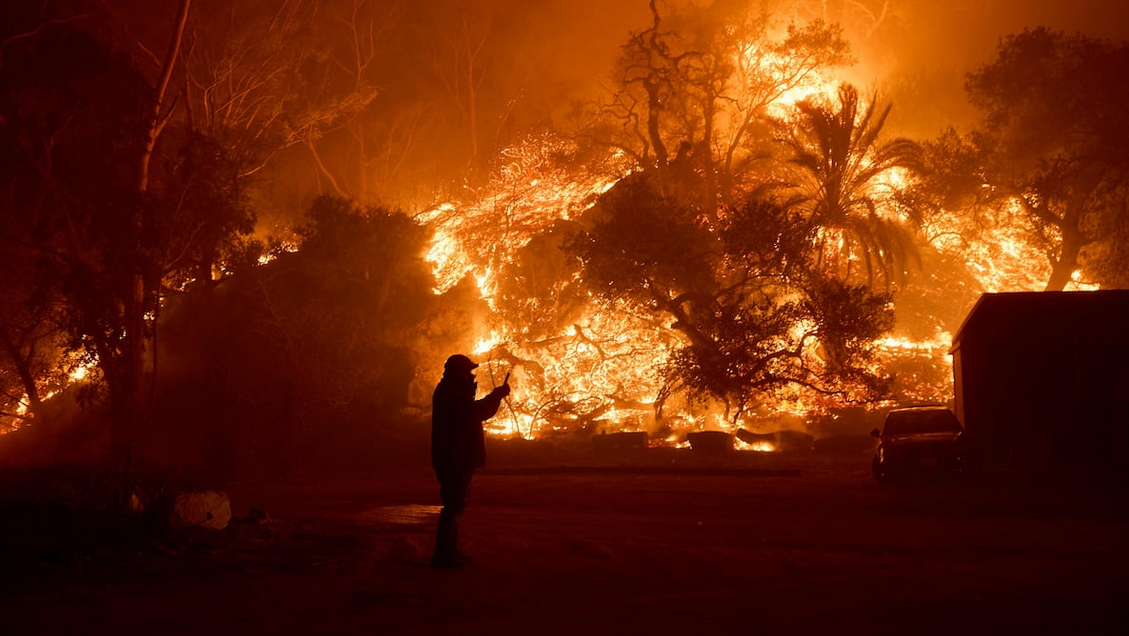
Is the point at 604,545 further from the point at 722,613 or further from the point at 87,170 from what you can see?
the point at 87,170

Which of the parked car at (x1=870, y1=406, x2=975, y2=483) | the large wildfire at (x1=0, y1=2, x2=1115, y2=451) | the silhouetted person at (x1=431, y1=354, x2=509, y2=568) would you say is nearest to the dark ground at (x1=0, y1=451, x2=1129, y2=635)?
the silhouetted person at (x1=431, y1=354, x2=509, y2=568)

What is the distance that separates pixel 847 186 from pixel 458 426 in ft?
76.1

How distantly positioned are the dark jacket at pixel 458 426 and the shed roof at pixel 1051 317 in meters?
13.1

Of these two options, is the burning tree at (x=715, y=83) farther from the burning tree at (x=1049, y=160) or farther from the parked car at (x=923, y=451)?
the parked car at (x=923, y=451)

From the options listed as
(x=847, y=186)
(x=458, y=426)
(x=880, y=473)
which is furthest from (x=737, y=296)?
(x=458, y=426)

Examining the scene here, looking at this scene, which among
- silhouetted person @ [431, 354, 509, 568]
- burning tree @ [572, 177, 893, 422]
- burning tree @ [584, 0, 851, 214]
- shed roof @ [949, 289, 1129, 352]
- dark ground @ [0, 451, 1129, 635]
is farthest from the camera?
burning tree @ [584, 0, 851, 214]

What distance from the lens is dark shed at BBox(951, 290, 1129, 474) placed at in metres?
17.5

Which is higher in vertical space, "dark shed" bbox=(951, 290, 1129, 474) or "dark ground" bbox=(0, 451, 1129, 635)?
"dark shed" bbox=(951, 290, 1129, 474)

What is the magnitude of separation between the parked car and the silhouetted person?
1039 cm

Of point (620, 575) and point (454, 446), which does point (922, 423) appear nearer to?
point (620, 575)

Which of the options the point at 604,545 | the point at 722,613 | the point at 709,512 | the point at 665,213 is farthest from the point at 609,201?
the point at 722,613

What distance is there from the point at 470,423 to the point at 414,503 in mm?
8199

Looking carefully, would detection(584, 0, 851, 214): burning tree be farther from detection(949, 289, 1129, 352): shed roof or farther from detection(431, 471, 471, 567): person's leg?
detection(431, 471, 471, 567): person's leg

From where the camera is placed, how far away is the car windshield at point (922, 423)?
17.6 meters
